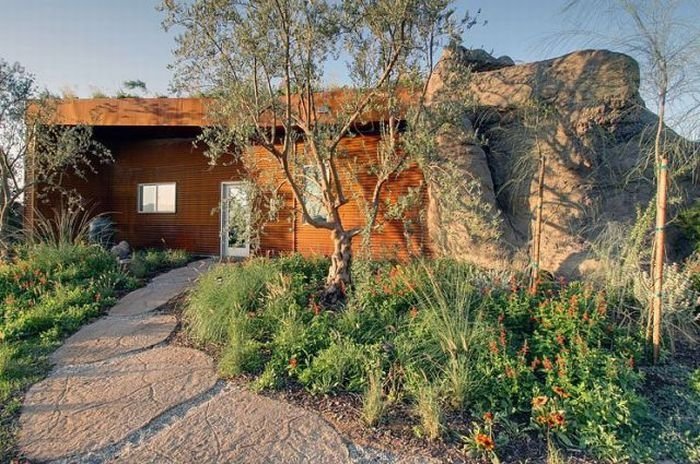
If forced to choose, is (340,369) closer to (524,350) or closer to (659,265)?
(524,350)

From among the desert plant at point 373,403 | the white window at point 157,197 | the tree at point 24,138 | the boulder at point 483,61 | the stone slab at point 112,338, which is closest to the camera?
the desert plant at point 373,403

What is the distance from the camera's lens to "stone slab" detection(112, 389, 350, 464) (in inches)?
91.8

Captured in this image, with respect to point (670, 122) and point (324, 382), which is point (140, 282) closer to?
point (324, 382)

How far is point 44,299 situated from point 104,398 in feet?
10.1

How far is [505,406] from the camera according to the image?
272cm

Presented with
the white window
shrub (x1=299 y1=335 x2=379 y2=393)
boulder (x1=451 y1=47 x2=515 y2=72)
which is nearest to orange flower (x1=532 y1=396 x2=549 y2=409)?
shrub (x1=299 y1=335 x2=379 y2=393)

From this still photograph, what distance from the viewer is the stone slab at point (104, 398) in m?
2.53

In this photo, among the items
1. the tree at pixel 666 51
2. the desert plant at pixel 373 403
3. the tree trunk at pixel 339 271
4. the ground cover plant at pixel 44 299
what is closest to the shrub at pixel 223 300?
the tree trunk at pixel 339 271

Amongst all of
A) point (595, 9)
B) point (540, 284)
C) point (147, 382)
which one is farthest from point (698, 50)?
point (147, 382)

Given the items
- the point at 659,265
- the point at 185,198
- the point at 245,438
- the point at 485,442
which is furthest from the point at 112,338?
the point at 185,198

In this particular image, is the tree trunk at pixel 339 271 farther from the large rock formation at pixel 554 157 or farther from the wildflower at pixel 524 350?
the wildflower at pixel 524 350

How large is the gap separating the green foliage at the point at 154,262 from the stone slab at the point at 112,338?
2423mm

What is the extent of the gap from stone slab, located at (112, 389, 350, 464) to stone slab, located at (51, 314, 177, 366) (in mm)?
1640

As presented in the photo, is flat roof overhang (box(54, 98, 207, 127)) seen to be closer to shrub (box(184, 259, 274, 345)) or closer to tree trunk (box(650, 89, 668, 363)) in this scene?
shrub (box(184, 259, 274, 345))
